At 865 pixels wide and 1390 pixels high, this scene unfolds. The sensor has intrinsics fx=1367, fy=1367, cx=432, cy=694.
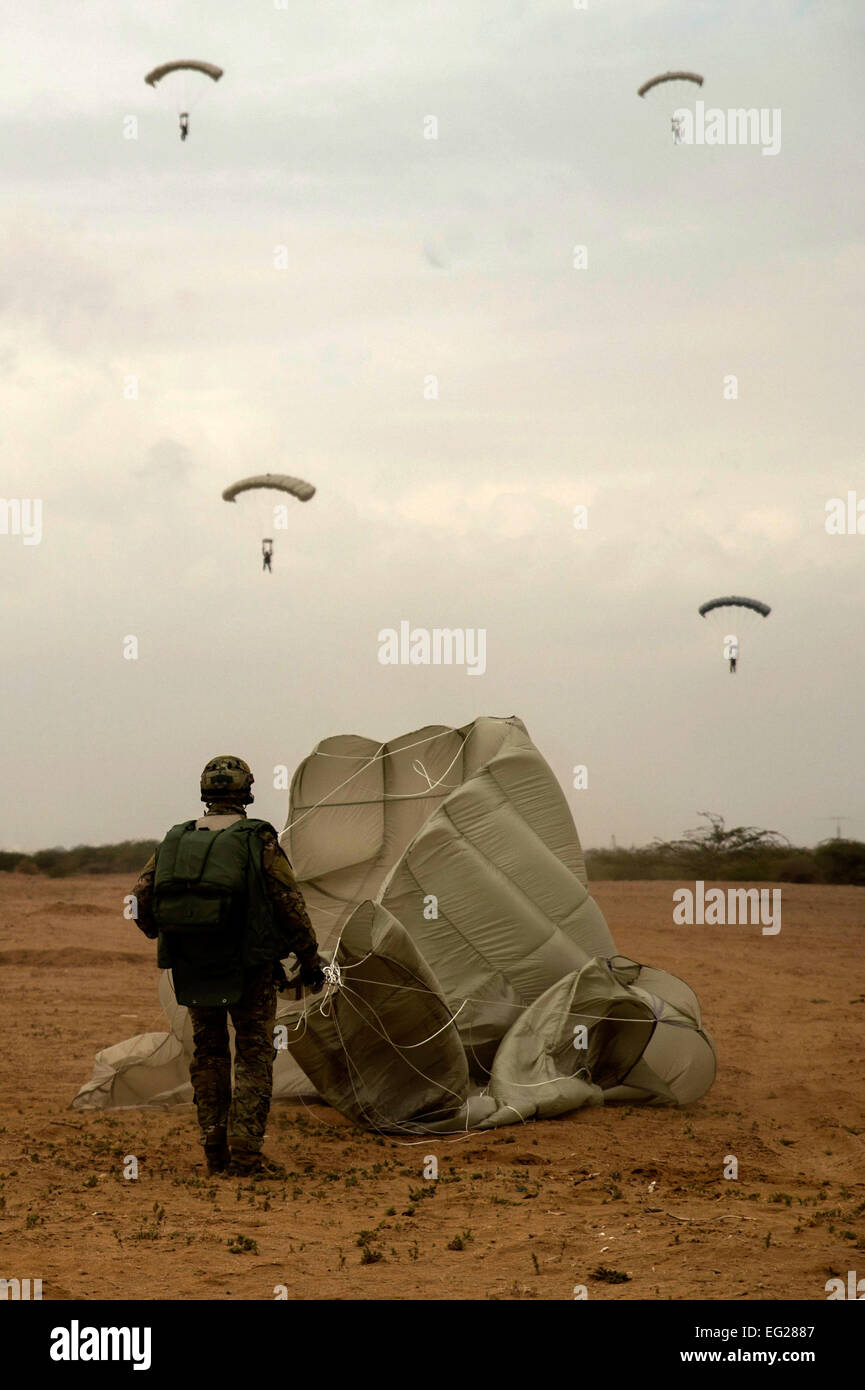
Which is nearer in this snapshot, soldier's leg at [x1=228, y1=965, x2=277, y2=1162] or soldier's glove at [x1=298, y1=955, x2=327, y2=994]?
soldier's leg at [x1=228, y1=965, x2=277, y2=1162]

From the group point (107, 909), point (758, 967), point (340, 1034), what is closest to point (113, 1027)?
point (340, 1034)

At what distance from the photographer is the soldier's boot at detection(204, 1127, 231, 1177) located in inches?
273

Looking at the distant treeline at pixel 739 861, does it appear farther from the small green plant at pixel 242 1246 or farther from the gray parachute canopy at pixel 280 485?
the small green plant at pixel 242 1246

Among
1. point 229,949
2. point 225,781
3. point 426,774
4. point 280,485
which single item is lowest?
point 229,949

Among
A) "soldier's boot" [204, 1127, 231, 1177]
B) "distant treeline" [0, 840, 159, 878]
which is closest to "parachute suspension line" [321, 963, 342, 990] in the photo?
"soldier's boot" [204, 1127, 231, 1177]

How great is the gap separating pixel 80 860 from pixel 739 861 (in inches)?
819

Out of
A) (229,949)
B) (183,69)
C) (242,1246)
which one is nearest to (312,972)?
(229,949)

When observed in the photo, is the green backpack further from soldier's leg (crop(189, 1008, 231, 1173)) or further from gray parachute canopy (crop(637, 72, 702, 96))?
gray parachute canopy (crop(637, 72, 702, 96))

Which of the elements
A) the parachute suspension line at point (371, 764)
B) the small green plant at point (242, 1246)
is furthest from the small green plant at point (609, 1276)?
the parachute suspension line at point (371, 764)

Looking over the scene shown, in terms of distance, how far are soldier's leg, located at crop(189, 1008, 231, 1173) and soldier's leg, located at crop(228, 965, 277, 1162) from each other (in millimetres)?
68

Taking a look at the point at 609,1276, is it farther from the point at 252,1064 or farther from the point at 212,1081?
the point at 212,1081

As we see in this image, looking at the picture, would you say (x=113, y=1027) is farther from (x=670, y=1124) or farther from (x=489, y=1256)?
(x=489, y=1256)

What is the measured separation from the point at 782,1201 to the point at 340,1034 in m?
2.72

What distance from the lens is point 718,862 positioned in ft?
120
